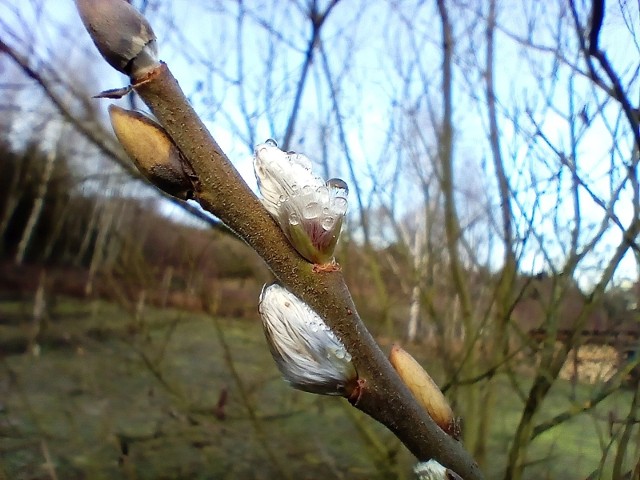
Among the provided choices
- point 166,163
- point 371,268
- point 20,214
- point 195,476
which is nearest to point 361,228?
point 371,268

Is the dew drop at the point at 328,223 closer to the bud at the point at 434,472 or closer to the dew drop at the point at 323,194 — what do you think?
the dew drop at the point at 323,194

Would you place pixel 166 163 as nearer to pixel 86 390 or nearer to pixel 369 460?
pixel 369 460

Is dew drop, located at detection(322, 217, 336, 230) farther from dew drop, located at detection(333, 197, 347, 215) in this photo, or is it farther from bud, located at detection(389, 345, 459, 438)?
bud, located at detection(389, 345, 459, 438)

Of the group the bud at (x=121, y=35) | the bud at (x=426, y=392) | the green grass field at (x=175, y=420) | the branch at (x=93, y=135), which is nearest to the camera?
the bud at (x=121, y=35)

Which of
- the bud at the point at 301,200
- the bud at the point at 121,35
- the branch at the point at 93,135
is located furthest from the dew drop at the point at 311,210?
the branch at the point at 93,135

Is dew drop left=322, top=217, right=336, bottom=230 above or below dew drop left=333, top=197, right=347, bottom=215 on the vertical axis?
below

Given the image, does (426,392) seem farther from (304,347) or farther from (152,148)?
(152,148)

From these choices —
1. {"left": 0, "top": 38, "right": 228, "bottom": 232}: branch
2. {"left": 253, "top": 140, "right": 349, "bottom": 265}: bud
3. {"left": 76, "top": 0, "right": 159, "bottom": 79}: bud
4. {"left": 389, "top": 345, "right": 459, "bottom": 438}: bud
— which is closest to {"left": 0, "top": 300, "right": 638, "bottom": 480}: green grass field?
{"left": 0, "top": 38, "right": 228, "bottom": 232}: branch
